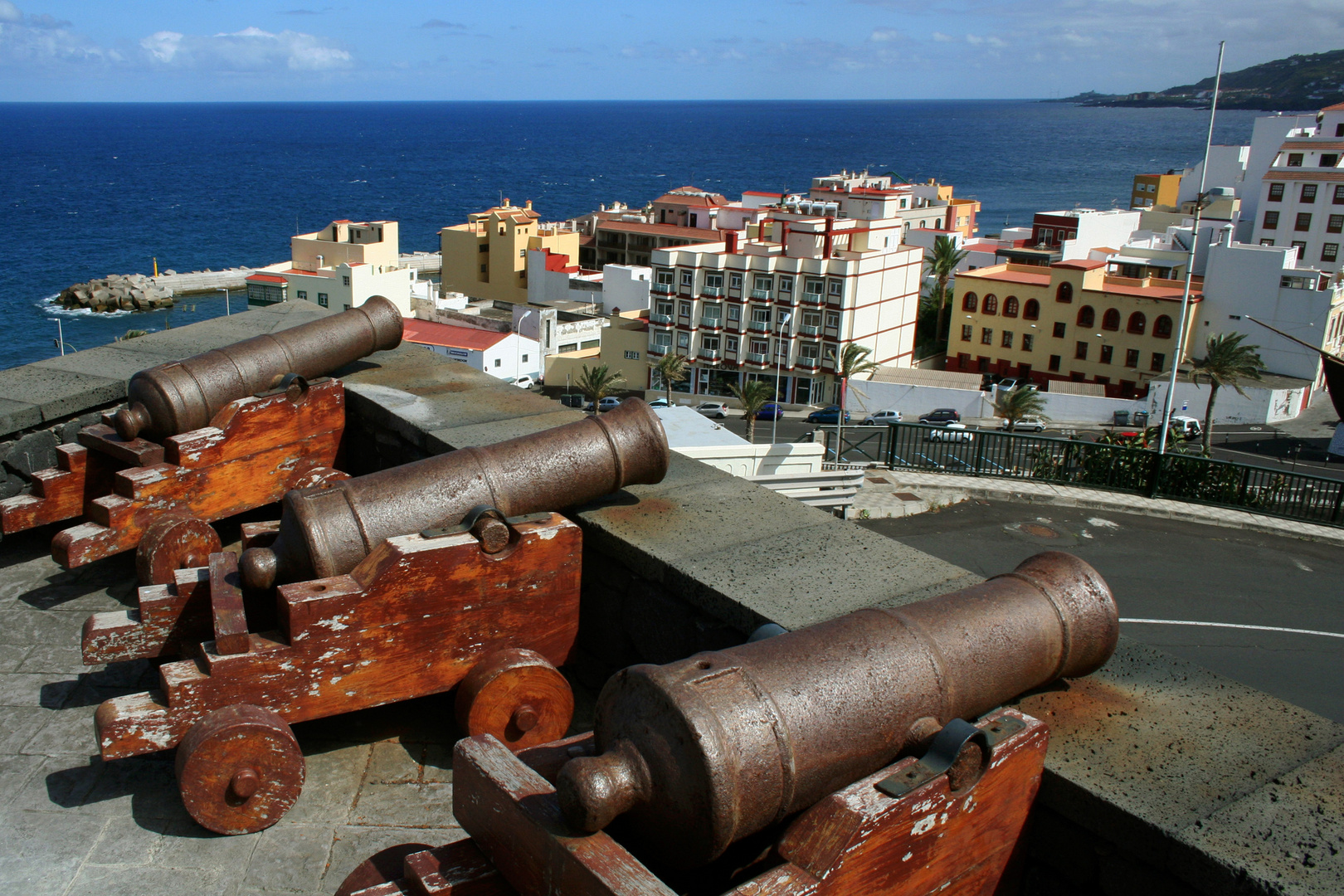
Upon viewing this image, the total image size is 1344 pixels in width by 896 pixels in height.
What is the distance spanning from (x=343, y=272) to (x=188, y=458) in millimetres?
61683

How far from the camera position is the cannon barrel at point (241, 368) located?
416cm

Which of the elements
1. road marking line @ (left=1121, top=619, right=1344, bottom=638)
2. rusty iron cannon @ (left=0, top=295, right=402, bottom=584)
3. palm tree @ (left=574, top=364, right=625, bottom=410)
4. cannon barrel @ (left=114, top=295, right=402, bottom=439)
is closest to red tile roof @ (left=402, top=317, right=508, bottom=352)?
→ palm tree @ (left=574, top=364, right=625, bottom=410)

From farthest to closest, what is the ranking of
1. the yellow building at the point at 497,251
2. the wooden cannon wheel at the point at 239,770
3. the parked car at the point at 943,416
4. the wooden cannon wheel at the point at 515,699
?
1. the yellow building at the point at 497,251
2. the parked car at the point at 943,416
3. the wooden cannon wheel at the point at 515,699
4. the wooden cannon wheel at the point at 239,770

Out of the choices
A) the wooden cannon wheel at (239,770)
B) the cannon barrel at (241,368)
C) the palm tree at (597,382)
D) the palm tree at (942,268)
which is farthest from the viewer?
the palm tree at (942,268)

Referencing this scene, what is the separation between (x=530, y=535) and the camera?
3.04m

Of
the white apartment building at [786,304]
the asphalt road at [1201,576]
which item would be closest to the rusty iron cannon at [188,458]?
the asphalt road at [1201,576]

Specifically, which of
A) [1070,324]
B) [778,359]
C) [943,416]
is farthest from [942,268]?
[943,416]

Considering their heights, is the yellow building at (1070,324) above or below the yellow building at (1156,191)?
below

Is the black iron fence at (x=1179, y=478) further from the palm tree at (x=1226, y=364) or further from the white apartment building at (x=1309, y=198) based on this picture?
the white apartment building at (x=1309, y=198)

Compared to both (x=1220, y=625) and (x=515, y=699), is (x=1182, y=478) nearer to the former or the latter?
(x=1220, y=625)

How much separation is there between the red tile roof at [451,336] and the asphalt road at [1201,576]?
4356 cm

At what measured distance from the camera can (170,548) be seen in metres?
3.61

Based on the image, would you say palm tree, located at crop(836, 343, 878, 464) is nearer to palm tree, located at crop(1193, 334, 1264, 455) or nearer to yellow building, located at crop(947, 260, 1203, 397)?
yellow building, located at crop(947, 260, 1203, 397)

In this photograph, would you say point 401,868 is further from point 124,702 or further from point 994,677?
point 994,677
